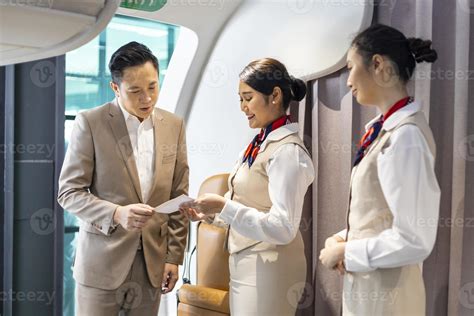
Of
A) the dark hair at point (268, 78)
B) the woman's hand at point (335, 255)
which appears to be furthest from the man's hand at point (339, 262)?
the dark hair at point (268, 78)

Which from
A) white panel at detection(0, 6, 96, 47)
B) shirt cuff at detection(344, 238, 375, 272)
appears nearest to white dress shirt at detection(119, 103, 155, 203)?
white panel at detection(0, 6, 96, 47)

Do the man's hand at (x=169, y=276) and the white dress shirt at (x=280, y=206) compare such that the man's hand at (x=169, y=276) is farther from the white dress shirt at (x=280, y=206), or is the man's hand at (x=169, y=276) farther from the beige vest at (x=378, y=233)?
the beige vest at (x=378, y=233)

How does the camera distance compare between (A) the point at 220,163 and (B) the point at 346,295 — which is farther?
(A) the point at 220,163

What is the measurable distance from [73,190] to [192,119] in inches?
55.4

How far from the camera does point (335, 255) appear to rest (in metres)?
1.72

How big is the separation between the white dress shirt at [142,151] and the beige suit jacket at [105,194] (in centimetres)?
2

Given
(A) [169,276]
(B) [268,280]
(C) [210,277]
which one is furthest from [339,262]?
(C) [210,277]

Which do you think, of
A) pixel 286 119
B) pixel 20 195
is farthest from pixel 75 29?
pixel 20 195

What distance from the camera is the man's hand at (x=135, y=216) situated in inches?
80.6

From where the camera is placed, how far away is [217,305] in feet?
8.64

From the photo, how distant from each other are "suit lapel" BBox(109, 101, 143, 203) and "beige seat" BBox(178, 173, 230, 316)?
71 cm

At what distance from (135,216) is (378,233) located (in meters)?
0.86

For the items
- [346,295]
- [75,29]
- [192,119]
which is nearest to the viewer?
[75,29]

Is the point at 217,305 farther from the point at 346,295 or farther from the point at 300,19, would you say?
the point at 300,19
